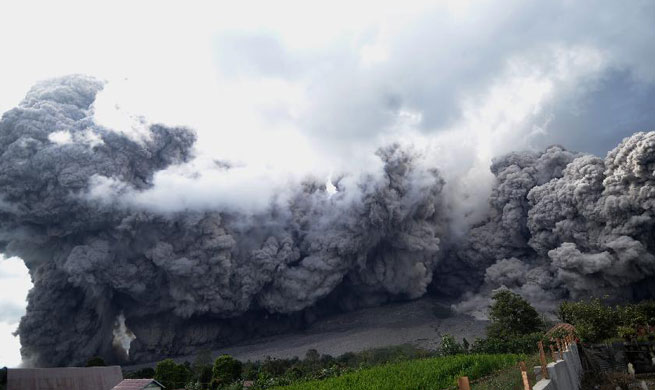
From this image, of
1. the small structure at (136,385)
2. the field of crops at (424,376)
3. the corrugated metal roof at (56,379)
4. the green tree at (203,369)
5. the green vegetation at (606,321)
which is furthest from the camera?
the green tree at (203,369)

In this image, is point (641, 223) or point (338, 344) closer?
point (641, 223)

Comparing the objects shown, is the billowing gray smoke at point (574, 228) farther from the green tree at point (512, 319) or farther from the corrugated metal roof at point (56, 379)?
the corrugated metal roof at point (56, 379)

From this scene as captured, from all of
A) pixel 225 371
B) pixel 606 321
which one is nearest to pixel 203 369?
pixel 225 371

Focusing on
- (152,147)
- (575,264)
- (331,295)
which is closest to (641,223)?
(575,264)

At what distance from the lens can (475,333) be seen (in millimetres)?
57188

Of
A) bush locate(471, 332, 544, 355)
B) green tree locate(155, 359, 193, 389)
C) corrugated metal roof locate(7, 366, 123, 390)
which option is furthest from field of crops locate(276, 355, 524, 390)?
green tree locate(155, 359, 193, 389)

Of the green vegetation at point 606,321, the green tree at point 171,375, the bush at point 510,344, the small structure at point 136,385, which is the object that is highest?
the small structure at point 136,385

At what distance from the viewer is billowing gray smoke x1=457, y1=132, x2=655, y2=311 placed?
4250cm

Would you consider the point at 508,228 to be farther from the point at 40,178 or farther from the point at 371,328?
the point at 40,178

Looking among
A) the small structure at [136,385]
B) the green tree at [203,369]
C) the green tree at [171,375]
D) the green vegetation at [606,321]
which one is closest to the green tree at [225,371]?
the green tree at [203,369]

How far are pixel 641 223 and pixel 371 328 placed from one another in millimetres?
34057

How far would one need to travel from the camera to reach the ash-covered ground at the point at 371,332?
5650cm

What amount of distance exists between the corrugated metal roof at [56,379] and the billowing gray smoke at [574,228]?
4236cm

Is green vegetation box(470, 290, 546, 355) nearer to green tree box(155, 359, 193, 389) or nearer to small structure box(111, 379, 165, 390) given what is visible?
green tree box(155, 359, 193, 389)
